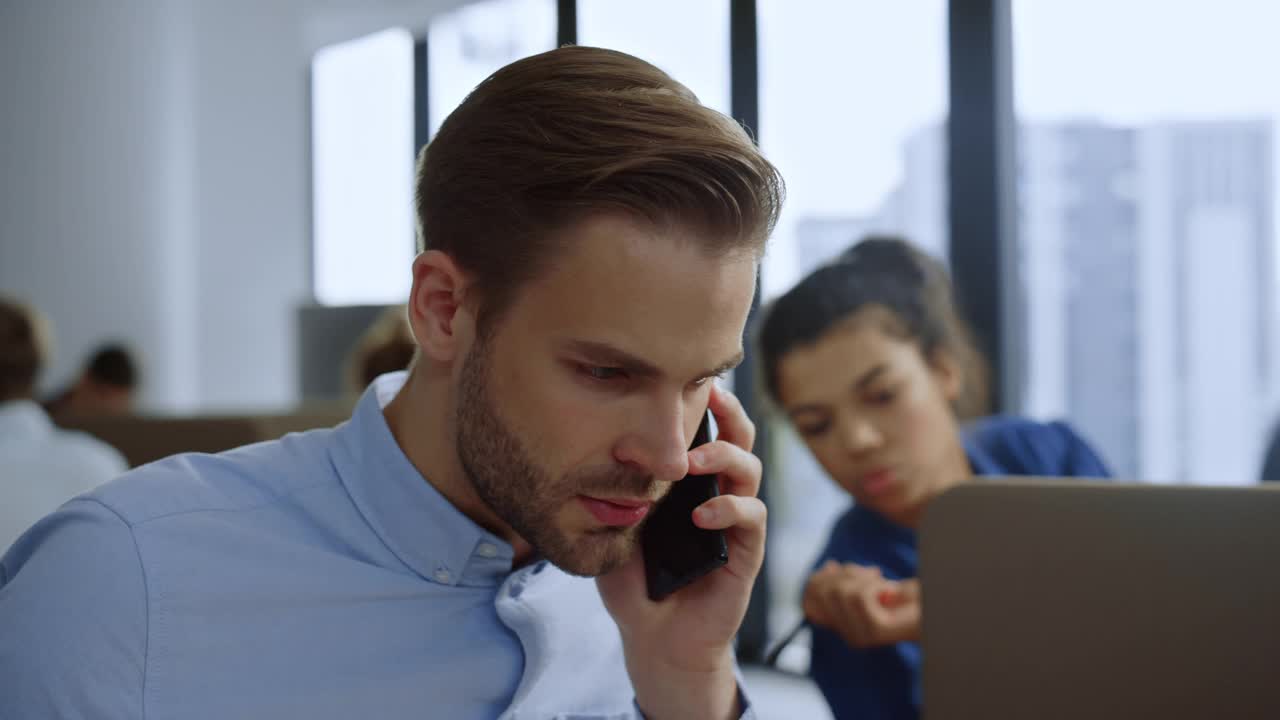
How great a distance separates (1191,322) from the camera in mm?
3533

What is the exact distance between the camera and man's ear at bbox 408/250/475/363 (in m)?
1.05

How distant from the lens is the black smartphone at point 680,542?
1.05 metres

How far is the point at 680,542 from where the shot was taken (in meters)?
1.07

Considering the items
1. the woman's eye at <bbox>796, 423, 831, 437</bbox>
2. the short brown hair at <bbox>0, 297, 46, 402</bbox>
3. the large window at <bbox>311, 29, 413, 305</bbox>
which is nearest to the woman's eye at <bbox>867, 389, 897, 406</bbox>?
the woman's eye at <bbox>796, 423, 831, 437</bbox>

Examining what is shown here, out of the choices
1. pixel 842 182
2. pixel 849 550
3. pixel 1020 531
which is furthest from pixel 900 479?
pixel 842 182

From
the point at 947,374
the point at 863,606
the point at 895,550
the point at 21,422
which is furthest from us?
Answer: the point at 947,374

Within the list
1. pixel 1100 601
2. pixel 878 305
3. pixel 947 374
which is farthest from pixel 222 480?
pixel 947 374

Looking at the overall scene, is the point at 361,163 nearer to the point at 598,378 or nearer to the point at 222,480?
the point at 222,480

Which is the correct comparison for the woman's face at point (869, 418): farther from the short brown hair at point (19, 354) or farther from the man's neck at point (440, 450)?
the short brown hair at point (19, 354)

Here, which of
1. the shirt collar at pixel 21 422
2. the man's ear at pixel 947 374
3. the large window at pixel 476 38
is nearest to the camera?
the shirt collar at pixel 21 422

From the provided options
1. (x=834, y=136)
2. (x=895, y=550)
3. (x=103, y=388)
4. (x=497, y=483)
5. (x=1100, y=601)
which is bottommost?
(x=895, y=550)

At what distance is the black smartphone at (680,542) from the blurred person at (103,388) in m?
4.39

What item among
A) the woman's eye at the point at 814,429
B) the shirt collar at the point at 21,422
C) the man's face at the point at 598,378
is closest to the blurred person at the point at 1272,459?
the woman's eye at the point at 814,429

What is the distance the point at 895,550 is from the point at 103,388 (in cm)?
405
